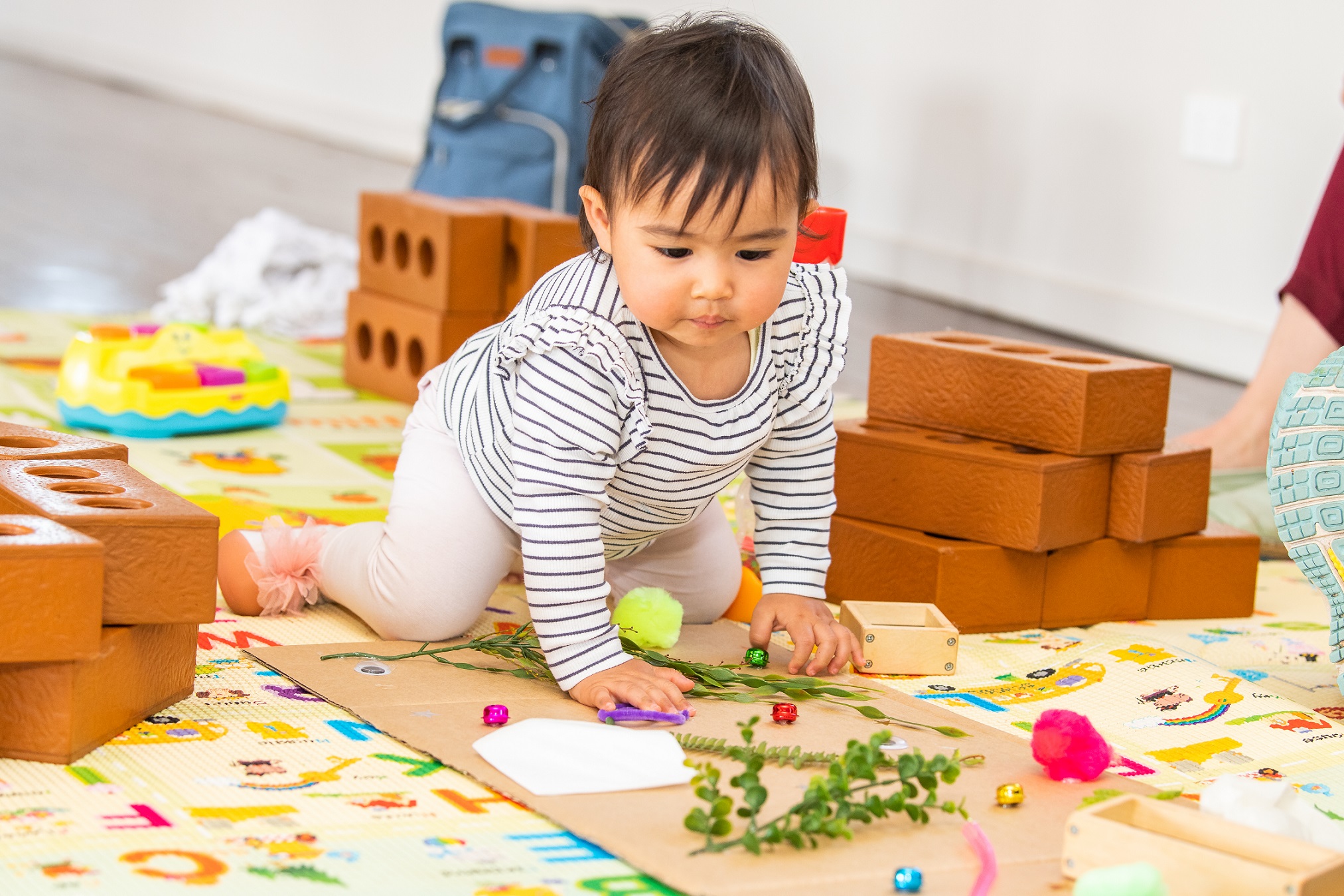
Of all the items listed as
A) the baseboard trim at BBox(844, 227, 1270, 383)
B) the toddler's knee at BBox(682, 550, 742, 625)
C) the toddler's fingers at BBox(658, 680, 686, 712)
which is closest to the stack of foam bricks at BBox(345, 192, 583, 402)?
the toddler's knee at BBox(682, 550, 742, 625)

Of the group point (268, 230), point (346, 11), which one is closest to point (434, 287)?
point (268, 230)

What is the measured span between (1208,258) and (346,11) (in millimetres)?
3352

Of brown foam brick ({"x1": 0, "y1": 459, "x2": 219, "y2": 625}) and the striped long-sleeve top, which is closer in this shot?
brown foam brick ({"x1": 0, "y1": 459, "x2": 219, "y2": 625})

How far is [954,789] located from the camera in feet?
2.77

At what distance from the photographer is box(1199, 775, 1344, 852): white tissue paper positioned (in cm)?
74

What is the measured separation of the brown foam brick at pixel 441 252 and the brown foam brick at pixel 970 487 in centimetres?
70

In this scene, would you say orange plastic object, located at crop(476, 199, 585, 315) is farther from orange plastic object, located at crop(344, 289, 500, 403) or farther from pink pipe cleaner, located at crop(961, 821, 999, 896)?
pink pipe cleaner, located at crop(961, 821, 999, 896)

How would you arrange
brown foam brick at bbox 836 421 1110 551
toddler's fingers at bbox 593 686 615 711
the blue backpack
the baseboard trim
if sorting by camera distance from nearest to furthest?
toddler's fingers at bbox 593 686 615 711 < brown foam brick at bbox 836 421 1110 551 < the baseboard trim < the blue backpack

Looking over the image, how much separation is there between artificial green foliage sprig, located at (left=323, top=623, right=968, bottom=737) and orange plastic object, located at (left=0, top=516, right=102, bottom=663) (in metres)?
0.24

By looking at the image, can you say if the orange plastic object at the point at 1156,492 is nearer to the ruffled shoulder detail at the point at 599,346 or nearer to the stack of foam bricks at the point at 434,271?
the ruffled shoulder detail at the point at 599,346

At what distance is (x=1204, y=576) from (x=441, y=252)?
979 mm

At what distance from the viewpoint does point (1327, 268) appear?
5.49 ft

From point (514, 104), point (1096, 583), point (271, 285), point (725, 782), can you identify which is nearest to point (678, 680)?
point (725, 782)

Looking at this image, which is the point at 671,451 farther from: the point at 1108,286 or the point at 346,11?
the point at 346,11
